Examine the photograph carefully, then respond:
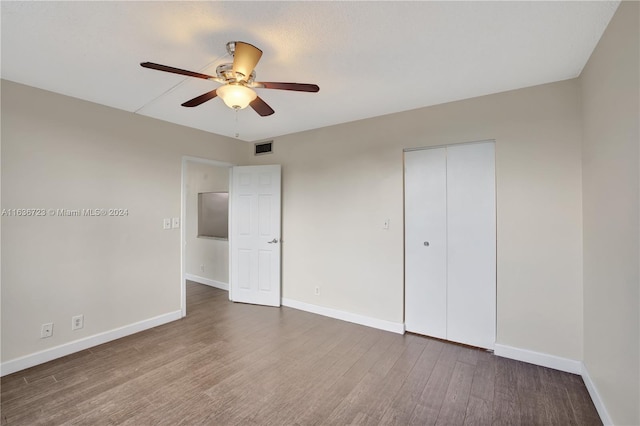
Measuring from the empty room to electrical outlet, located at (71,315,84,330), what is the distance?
0.21 ft

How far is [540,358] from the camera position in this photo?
248 centimetres

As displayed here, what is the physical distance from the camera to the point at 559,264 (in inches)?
94.6

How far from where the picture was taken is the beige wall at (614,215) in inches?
56.3

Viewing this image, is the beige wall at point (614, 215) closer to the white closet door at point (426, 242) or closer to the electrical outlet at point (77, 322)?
the white closet door at point (426, 242)

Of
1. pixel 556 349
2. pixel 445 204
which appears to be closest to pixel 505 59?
pixel 445 204

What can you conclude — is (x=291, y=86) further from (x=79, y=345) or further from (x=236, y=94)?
(x=79, y=345)

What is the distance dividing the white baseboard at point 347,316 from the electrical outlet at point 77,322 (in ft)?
7.52

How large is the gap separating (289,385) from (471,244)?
7.11ft

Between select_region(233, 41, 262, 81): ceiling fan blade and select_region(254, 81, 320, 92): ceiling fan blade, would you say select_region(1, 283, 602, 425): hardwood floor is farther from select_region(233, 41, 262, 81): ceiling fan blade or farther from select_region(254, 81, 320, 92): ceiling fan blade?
select_region(233, 41, 262, 81): ceiling fan blade

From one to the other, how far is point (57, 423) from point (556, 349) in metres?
3.84

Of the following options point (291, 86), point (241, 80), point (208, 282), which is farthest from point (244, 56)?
point (208, 282)

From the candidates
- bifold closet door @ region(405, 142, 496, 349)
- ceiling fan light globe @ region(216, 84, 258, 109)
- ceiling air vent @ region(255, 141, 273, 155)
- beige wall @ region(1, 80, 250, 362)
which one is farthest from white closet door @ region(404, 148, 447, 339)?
beige wall @ region(1, 80, 250, 362)

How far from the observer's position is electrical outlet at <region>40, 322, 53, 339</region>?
2.55m

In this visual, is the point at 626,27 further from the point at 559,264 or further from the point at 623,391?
the point at 623,391
